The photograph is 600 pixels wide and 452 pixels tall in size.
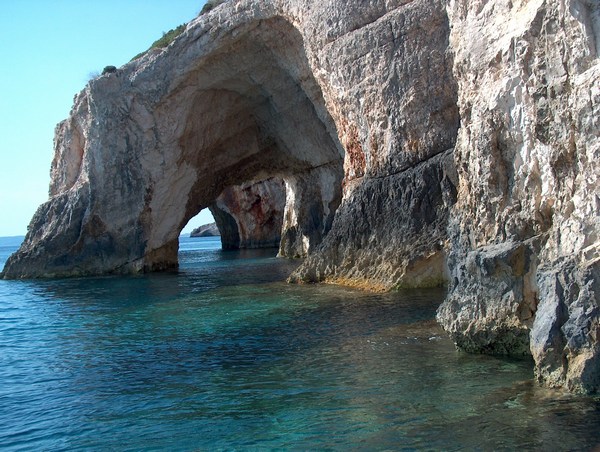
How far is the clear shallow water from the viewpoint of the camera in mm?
6828

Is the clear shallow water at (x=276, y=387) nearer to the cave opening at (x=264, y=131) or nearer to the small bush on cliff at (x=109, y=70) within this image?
the cave opening at (x=264, y=131)

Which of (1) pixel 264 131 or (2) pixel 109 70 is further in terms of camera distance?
(1) pixel 264 131

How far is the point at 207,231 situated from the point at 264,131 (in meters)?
101

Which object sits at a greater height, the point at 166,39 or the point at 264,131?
the point at 166,39

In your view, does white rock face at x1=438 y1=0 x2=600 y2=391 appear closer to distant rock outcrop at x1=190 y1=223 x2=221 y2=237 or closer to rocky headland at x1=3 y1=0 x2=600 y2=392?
rocky headland at x1=3 y1=0 x2=600 y2=392

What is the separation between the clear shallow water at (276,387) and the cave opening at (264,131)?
13039 millimetres

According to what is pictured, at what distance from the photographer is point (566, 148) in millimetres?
7723

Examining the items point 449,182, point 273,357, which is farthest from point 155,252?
point 273,357

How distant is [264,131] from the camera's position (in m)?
32.3

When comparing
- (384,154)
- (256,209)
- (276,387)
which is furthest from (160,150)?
(256,209)

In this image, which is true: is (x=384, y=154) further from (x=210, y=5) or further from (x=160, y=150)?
(x=160, y=150)

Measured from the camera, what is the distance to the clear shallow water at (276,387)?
269 inches

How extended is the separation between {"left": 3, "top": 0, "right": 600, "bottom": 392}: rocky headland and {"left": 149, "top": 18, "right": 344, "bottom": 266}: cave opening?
95mm


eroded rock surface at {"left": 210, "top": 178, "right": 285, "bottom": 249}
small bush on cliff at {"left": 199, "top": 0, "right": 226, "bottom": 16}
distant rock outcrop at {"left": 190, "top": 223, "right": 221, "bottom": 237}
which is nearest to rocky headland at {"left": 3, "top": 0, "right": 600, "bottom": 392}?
small bush on cliff at {"left": 199, "top": 0, "right": 226, "bottom": 16}
